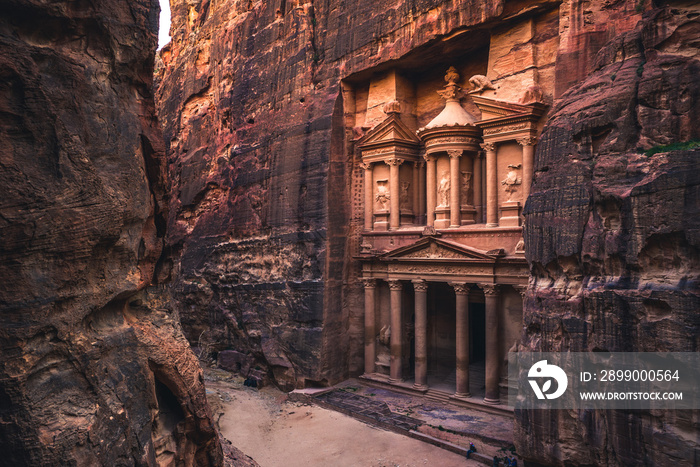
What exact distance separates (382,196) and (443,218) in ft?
9.11

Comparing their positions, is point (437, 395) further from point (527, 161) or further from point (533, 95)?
point (533, 95)

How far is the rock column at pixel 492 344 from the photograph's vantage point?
1521 cm

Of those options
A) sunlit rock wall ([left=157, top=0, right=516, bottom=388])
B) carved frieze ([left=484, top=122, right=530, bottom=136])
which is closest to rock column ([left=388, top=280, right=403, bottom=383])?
sunlit rock wall ([left=157, top=0, right=516, bottom=388])

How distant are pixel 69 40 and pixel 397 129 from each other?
48.0ft

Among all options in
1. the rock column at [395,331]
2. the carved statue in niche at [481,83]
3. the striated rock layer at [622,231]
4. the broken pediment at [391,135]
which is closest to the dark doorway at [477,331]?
the rock column at [395,331]

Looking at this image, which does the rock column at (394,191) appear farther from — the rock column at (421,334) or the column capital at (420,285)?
the rock column at (421,334)

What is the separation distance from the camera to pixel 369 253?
18.3 meters

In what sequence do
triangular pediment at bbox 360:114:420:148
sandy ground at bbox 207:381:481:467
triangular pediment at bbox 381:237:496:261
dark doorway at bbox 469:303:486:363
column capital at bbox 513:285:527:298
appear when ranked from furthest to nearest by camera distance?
dark doorway at bbox 469:303:486:363, triangular pediment at bbox 360:114:420:148, triangular pediment at bbox 381:237:496:261, column capital at bbox 513:285:527:298, sandy ground at bbox 207:381:481:467

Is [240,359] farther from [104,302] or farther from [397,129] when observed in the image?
[104,302]

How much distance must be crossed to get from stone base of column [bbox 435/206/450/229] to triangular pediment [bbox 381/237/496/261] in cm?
80

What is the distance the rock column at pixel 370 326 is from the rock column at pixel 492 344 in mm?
4776

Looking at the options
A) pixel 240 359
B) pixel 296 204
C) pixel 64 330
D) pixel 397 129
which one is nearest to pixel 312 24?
pixel 397 129

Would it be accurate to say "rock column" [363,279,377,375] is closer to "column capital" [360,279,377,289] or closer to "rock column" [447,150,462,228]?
"column capital" [360,279,377,289]

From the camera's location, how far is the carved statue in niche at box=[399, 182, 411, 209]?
18.5 m
